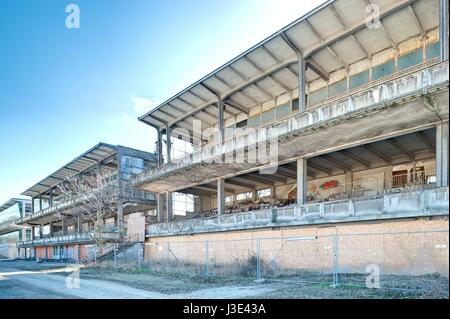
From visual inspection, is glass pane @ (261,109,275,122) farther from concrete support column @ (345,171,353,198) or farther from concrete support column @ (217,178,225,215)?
concrete support column @ (345,171,353,198)

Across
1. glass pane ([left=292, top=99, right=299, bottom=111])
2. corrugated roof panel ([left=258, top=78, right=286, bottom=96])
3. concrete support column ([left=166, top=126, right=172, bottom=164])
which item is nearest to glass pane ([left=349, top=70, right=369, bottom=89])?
glass pane ([left=292, top=99, right=299, bottom=111])

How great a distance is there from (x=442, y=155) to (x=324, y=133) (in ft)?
20.5

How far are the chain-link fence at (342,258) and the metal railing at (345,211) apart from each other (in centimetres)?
105

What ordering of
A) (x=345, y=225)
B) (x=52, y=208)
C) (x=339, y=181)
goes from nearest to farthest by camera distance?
(x=345, y=225) → (x=339, y=181) → (x=52, y=208)

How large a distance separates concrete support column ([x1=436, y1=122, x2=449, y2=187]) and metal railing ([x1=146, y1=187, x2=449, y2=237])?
1800 mm

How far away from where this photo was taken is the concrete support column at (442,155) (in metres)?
17.3

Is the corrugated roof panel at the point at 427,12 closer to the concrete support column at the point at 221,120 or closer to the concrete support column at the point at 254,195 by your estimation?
the concrete support column at the point at 221,120

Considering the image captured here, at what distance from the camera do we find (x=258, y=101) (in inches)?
1297

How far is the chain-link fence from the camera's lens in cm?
1508

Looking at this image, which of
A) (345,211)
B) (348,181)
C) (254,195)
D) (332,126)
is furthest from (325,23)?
(254,195)

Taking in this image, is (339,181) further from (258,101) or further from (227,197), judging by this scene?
(227,197)

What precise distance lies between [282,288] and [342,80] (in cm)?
1860

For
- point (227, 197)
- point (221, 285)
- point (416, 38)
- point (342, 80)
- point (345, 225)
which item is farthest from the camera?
point (227, 197)
